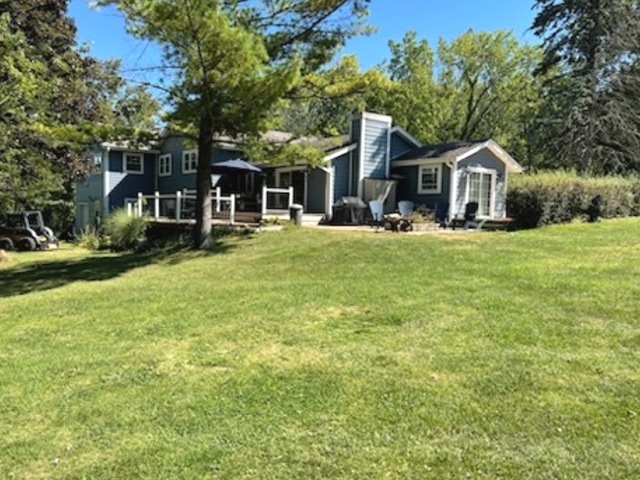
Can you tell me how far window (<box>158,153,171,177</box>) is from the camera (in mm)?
27195

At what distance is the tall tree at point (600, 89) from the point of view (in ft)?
83.3

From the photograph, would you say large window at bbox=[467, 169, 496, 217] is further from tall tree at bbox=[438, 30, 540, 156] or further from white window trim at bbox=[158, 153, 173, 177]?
tall tree at bbox=[438, 30, 540, 156]

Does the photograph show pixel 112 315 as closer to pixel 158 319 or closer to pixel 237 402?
pixel 158 319

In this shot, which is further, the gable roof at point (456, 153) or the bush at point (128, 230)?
the gable roof at point (456, 153)

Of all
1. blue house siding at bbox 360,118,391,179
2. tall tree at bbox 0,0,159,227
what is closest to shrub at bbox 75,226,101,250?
tall tree at bbox 0,0,159,227

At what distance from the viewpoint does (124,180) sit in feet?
89.7

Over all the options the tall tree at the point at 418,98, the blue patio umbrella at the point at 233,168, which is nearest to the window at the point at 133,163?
the blue patio umbrella at the point at 233,168

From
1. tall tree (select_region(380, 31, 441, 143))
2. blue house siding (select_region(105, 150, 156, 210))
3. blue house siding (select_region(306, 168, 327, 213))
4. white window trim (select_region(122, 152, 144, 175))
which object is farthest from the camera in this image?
tall tree (select_region(380, 31, 441, 143))

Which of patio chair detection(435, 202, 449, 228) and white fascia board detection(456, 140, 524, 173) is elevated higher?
white fascia board detection(456, 140, 524, 173)

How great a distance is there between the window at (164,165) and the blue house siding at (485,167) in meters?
14.4

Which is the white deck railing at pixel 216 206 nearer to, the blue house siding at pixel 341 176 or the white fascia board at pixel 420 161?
the blue house siding at pixel 341 176

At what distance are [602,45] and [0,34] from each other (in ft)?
80.4

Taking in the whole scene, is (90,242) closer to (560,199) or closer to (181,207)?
(181,207)

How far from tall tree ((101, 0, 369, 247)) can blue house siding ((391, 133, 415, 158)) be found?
28.8 feet
